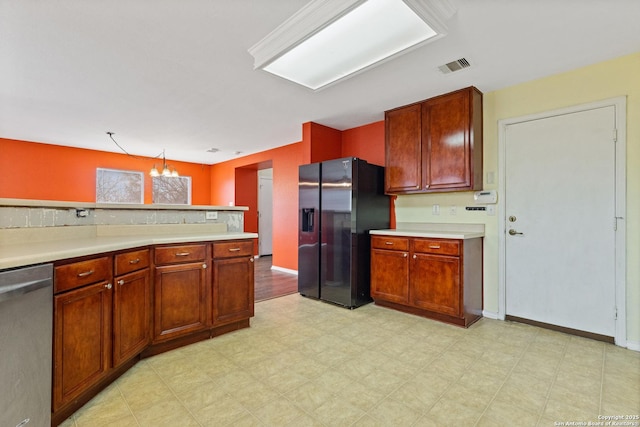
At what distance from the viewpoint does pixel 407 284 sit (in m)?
3.19

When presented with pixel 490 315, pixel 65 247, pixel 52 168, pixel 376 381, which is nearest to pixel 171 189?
A: pixel 52 168

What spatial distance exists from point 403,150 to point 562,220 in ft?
5.53

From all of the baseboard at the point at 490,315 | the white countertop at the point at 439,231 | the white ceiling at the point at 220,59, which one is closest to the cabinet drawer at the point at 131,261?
the white ceiling at the point at 220,59

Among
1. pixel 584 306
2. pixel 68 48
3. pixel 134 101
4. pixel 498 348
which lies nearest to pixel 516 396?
pixel 498 348

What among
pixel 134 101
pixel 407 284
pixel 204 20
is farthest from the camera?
pixel 134 101

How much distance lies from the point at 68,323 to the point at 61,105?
3.40 metres

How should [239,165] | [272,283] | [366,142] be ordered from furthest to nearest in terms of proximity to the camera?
1. [239,165]
2. [272,283]
3. [366,142]

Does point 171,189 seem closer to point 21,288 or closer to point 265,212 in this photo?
point 265,212

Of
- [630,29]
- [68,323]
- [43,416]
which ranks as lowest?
[43,416]

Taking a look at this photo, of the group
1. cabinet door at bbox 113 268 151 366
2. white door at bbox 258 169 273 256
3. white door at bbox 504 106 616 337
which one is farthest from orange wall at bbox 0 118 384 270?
cabinet door at bbox 113 268 151 366

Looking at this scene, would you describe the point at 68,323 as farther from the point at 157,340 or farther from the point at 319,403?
the point at 319,403

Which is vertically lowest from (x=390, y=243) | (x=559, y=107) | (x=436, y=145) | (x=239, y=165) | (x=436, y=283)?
(x=436, y=283)

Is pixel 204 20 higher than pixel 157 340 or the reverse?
higher

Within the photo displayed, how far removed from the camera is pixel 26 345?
4.16ft
